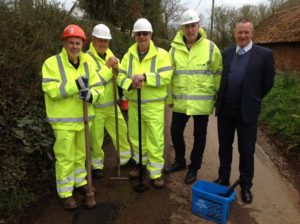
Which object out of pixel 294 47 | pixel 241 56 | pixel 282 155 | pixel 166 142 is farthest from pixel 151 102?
pixel 294 47

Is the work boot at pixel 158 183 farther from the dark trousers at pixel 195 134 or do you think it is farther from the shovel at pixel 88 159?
the shovel at pixel 88 159

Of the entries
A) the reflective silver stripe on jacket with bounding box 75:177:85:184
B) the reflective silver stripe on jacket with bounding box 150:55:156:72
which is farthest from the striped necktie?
the reflective silver stripe on jacket with bounding box 75:177:85:184

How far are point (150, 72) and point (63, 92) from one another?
1.27 meters

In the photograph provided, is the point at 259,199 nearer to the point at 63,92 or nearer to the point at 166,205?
the point at 166,205

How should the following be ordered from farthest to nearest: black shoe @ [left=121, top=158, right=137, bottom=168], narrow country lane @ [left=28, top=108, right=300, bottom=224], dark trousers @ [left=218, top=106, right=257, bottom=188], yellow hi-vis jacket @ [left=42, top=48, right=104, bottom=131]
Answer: black shoe @ [left=121, top=158, right=137, bottom=168]
dark trousers @ [left=218, top=106, right=257, bottom=188]
narrow country lane @ [left=28, top=108, right=300, bottom=224]
yellow hi-vis jacket @ [left=42, top=48, right=104, bottom=131]

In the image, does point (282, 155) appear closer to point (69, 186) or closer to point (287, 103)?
point (287, 103)

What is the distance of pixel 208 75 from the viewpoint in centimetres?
425

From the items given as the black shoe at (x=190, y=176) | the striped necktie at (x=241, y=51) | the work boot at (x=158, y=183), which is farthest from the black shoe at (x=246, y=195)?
the striped necktie at (x=241, y=51)

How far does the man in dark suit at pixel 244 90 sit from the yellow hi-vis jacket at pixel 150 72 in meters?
0.79

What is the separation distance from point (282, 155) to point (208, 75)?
2865 millimetres

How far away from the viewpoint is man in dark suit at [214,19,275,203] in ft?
12.3

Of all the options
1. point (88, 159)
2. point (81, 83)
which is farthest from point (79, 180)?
point (81, 83)

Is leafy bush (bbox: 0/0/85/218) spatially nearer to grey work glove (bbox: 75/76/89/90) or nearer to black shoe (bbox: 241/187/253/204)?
grey work glove (bbox: 75/76/89/90)

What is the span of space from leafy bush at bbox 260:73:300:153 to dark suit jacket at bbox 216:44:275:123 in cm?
253
